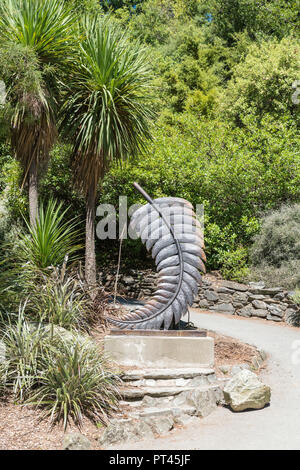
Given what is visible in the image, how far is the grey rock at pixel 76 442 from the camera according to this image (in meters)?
4.25

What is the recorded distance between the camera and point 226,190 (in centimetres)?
1240

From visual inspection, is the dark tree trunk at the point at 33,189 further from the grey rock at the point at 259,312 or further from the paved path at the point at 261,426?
the grey rock at the point at 259,312

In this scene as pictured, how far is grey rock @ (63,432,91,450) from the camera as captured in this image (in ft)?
13.9

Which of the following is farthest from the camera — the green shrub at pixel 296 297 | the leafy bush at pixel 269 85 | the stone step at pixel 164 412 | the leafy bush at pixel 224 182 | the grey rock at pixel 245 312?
the leafy bush at pixel 269 85

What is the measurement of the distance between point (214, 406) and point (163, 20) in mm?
30390

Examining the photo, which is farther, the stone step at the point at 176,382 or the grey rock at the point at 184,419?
the stone step at the point at 176,382

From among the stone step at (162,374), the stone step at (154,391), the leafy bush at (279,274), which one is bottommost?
the stone step at (154,391)

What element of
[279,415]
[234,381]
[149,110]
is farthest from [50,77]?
[279,415]

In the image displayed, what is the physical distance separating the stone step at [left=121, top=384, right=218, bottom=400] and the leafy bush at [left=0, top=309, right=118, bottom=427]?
18 centimetres

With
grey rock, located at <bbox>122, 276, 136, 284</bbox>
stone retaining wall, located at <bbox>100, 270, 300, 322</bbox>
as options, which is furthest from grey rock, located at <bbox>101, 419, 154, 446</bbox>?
grey rock, located at <bbox>122, 276, 136, 284</bbox>

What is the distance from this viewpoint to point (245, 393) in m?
5.34

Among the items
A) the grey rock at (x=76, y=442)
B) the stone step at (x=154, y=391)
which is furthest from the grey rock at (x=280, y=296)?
the grey rock at (x=76, y=442)

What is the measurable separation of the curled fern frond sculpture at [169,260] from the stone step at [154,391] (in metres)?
0.94

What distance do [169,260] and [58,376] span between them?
245 centimetres
